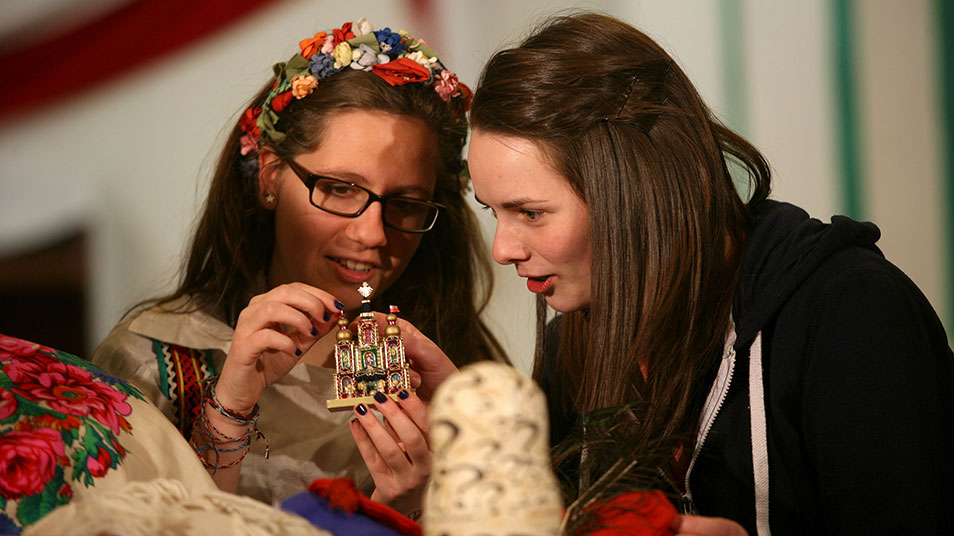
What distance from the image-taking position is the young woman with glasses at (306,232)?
1753mm

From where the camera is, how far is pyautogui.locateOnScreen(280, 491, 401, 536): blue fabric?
3.19 ft

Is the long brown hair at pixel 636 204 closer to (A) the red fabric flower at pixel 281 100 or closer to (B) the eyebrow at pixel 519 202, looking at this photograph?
(B) the eyebrow at pixel 519 202

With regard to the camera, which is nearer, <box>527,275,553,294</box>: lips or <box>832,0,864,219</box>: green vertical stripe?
<box>527,275,553,294</box>: lips

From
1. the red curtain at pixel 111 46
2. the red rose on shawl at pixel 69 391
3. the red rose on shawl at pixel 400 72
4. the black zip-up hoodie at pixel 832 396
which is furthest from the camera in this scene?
the red curtain at pixel 111 46

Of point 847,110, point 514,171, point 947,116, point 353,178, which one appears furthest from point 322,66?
point 947,116

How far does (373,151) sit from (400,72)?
18 cm

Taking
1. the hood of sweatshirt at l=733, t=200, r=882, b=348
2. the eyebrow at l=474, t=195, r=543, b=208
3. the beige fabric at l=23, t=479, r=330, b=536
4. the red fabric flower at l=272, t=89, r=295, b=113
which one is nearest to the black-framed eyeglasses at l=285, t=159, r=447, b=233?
the red fabric flower at l=272, t=89, r=295, b=113

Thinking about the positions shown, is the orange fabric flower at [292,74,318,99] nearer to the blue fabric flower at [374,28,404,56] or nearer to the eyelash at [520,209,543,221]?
the blue fabric flower at [374,28,404,56]

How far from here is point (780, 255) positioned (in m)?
1.44

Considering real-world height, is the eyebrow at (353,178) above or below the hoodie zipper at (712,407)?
above

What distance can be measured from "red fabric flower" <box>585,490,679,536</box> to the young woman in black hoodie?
0.85ft

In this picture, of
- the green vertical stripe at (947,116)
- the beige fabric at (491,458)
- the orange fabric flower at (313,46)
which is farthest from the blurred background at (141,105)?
the beige fabric at (491,458)

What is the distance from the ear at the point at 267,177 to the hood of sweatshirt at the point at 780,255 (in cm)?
93

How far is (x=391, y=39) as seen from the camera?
6.25 ft
